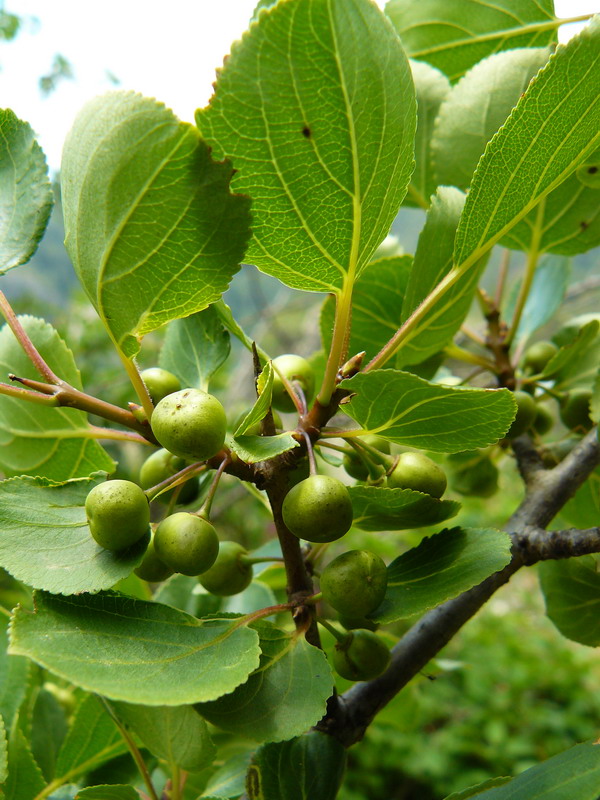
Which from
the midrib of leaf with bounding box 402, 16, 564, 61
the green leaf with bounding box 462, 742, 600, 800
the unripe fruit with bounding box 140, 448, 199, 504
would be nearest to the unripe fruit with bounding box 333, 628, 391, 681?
the green leaf with bounding box 462, 742, 600, 800

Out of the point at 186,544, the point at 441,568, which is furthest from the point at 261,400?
the point at 441,568

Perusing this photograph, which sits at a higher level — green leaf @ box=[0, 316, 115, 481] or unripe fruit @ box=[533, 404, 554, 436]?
green leaf @ box=[0, 316, 115, 481]

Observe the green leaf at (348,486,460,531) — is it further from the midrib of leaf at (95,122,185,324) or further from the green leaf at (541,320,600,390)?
the green leaf at (541,320,600,390)

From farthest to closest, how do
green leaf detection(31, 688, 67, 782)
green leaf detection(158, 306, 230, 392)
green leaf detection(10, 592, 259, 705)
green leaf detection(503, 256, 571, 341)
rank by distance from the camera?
green leaf detection(503, 256, 571, 341) < green leaf detection(31, 688, 67, 782) < green leaf detection(158, 306, 230, 392) < green leaf detection(10, 592, 259, 705)

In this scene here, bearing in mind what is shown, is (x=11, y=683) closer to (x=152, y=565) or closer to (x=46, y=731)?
(x=46, y=731)

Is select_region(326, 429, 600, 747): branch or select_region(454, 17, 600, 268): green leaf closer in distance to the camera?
select_region(454, 17, 600, 268): green leaf

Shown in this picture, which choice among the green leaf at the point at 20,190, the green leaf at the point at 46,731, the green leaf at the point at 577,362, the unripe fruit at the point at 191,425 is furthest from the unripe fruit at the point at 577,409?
the green leaf at the point at 46,731
